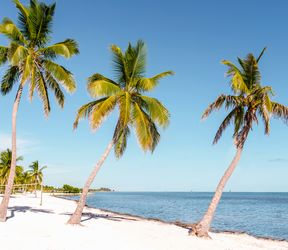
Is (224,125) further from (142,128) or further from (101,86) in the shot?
(101,86)

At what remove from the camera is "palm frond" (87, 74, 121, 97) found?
56.7ft

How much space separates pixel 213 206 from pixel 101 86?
824cm

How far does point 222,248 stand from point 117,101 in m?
8.70

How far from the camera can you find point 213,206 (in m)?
17.3

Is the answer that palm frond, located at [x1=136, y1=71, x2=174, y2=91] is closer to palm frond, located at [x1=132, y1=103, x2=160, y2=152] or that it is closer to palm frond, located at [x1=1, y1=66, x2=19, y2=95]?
palm frond, located at [x1=132, y1=103, x2=160, y2=152]

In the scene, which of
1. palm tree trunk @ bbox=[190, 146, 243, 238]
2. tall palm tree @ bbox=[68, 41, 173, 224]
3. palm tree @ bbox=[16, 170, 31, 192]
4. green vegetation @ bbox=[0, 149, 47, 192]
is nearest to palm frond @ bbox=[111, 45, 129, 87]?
tall palm tree @ bbox=[68, 41, 173, 224]

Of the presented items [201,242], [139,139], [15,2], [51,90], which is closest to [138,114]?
[139,139]

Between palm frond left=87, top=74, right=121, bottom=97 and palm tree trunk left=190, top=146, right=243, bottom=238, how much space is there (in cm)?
701

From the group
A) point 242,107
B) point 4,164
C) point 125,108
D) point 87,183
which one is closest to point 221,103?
point 242,107

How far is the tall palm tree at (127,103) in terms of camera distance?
678 inches

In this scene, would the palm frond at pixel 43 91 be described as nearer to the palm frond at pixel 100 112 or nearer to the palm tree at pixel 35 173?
the palm frond at pixel 100 112

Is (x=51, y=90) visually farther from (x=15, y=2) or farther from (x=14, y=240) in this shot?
(x=14, y=240)

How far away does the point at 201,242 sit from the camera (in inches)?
611

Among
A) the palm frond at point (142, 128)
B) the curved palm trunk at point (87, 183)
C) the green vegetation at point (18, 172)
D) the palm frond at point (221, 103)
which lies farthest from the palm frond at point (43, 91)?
the green vegetation at point (18, 172)
